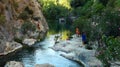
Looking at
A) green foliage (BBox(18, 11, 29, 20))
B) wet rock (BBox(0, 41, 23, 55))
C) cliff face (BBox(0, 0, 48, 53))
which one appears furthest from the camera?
green foliage (BBox(18, 11, 29, 20))

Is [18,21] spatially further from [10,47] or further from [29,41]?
[10,47]

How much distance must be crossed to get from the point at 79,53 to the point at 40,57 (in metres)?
4.93

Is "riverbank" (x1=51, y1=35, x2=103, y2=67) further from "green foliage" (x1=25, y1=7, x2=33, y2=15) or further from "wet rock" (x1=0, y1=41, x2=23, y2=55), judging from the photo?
"green foliage" (x1=25, y1=7, x2=33, y2=15)

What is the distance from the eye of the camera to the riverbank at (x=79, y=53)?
33656 millimetres

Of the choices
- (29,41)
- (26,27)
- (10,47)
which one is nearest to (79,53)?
(10,47)

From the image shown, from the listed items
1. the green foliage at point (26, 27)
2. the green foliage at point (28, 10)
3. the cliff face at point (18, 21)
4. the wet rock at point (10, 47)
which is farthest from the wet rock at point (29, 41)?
the green foliage at point (28, 10)

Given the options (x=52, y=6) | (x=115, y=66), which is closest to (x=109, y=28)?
(x=115, y=66)

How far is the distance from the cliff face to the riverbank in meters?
7.50

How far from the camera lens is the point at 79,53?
126 ft

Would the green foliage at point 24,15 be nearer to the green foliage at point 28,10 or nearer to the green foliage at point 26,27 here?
the green foliage at point 28,10

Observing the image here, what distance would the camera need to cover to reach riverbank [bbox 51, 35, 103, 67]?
1325 inches

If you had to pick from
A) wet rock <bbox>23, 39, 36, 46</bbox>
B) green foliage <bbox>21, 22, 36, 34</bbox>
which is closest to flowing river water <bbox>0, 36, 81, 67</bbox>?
wet rock <bbox>23, 39, 36, 46</bbox>

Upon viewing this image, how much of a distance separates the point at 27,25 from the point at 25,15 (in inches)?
212

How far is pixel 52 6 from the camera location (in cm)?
12225
